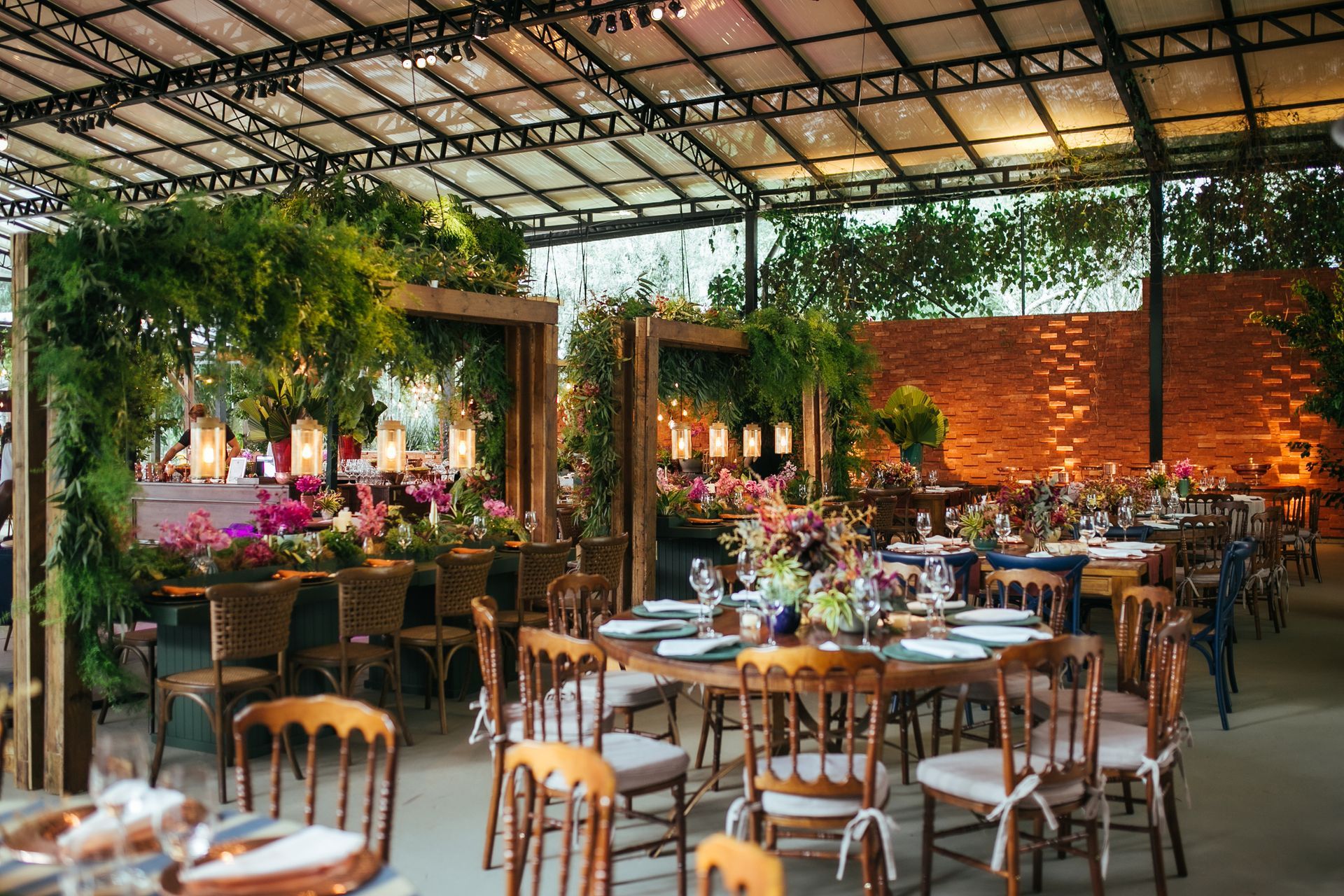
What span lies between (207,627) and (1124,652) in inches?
164

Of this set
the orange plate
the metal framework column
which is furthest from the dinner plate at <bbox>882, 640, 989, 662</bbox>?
the metal framework column

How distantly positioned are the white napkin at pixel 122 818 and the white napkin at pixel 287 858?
142 millimetres

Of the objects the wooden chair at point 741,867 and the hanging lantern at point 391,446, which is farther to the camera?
the hanging lantern at point 391,446

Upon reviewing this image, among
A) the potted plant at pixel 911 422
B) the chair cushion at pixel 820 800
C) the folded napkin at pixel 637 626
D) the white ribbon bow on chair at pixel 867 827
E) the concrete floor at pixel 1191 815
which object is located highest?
the potted plant at pixel 911 422

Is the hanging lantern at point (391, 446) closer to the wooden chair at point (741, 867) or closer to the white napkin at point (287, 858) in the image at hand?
the white napkin at point (287, 858)

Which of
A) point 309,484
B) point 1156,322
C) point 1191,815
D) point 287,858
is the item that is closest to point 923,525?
point 1191,815

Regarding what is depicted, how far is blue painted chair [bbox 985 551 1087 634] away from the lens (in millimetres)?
5906

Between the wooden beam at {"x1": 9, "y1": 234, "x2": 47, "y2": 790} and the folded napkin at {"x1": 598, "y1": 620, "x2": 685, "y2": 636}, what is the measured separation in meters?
2.58

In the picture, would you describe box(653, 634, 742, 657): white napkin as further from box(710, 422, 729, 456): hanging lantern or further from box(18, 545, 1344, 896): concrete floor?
box(710, 422, 729, 456): hanging lantern

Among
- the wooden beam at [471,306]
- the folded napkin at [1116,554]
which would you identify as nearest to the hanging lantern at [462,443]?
the wooden beam at [471,306]

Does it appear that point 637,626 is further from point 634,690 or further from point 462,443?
point 462,443

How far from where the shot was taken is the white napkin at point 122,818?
1.62 meters

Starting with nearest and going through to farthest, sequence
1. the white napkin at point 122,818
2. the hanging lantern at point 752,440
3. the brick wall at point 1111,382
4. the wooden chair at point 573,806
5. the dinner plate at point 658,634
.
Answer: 1. the white napkin at point 122,818
2. the wooden chair at point 573,806
3. the dinner plate at point 658,634
4. the hanging lantern at point 752,440
5. the brick wall at point 1111,382

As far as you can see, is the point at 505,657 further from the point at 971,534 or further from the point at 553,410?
the point at 971,534
